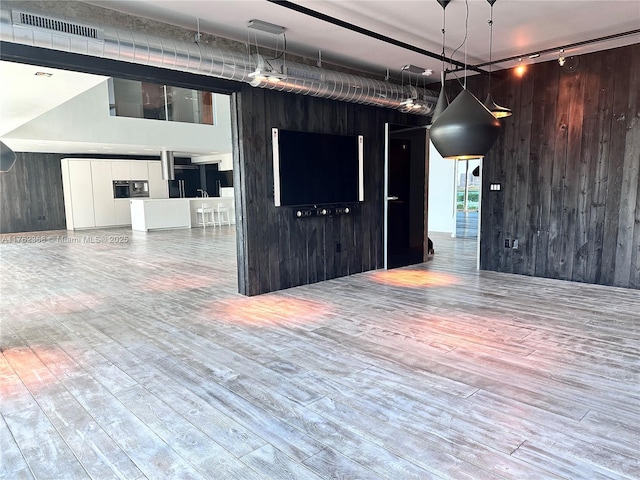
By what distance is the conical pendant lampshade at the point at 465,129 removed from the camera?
2.71 metres

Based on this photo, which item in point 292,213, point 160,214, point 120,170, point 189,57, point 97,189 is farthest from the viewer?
point 120,170

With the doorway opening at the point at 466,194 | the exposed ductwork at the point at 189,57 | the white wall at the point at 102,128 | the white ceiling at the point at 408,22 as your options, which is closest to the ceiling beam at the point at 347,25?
the white ceiling at the point at 408,22

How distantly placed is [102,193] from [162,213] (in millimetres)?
2713

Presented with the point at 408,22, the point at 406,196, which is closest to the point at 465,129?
the point at 408,22

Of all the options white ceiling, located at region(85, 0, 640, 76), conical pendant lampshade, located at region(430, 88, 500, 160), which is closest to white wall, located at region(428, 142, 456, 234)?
white ceiling, located at region(85, 0, 640, 76)

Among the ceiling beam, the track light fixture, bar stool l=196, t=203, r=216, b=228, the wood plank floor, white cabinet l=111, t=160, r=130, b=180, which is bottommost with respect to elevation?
the wood plank floor

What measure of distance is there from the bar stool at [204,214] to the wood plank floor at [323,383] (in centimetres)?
796

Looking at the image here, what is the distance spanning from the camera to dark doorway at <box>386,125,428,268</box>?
675 cm

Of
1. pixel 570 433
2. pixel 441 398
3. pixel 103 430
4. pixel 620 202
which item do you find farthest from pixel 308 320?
pixel 620 202

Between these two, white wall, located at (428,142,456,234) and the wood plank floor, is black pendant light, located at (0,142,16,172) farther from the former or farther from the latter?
white wall, located at (428,142,456,234)

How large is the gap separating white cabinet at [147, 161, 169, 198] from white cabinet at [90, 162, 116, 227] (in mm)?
1297

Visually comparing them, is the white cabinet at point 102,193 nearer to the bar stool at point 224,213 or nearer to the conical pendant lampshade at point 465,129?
the bar stool at point 224,213

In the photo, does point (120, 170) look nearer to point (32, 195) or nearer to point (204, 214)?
point (32, 195)

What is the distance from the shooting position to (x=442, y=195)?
37.9 feet
